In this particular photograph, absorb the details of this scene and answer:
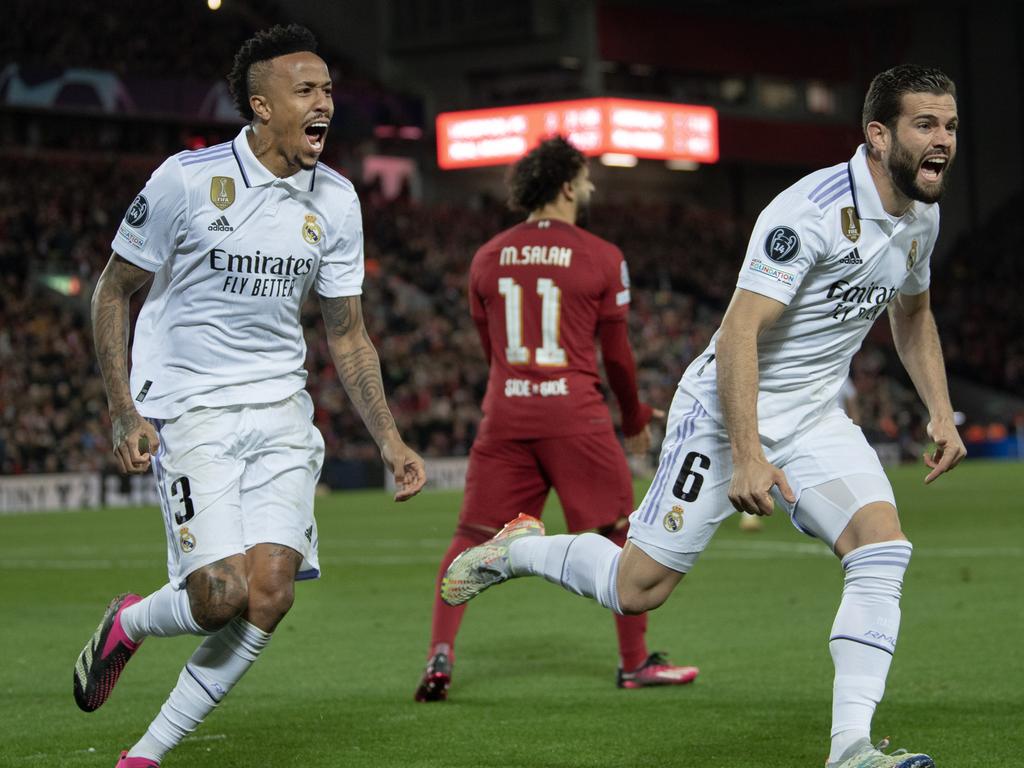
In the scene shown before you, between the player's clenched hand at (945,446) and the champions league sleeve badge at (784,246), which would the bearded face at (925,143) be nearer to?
the champions league sleeve badge at (784,246)

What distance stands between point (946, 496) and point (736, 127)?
92.7 ft

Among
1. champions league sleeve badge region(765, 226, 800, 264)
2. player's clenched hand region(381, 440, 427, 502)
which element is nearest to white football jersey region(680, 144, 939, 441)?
champions league sleeve badge region(765, 226, 800, 264)

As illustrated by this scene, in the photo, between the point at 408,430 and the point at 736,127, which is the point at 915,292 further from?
the point at 736,127

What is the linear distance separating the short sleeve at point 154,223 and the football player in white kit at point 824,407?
5.94ft

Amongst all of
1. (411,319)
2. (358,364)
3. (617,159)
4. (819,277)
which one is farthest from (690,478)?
(617,159)

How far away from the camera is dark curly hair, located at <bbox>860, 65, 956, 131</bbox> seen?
5184 millimetres

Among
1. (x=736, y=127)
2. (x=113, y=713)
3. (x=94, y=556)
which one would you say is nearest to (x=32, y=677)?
Result: (x=113, y=713)

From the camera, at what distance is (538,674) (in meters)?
7.85

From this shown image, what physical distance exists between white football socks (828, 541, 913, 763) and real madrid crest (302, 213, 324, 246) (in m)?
2.06

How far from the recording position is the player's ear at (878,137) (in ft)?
17.3

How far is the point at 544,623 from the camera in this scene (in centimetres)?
982

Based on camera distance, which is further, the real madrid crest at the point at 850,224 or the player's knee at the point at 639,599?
the player's knee at the point at 639,599

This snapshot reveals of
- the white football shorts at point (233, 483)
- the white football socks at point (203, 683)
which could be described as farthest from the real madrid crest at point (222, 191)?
the white football socks at point (203, 683)

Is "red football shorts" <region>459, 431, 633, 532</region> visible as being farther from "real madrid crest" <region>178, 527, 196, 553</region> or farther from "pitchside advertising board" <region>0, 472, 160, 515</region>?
"pitchside advertising board" <region>0, 472, 160, 515</region>
